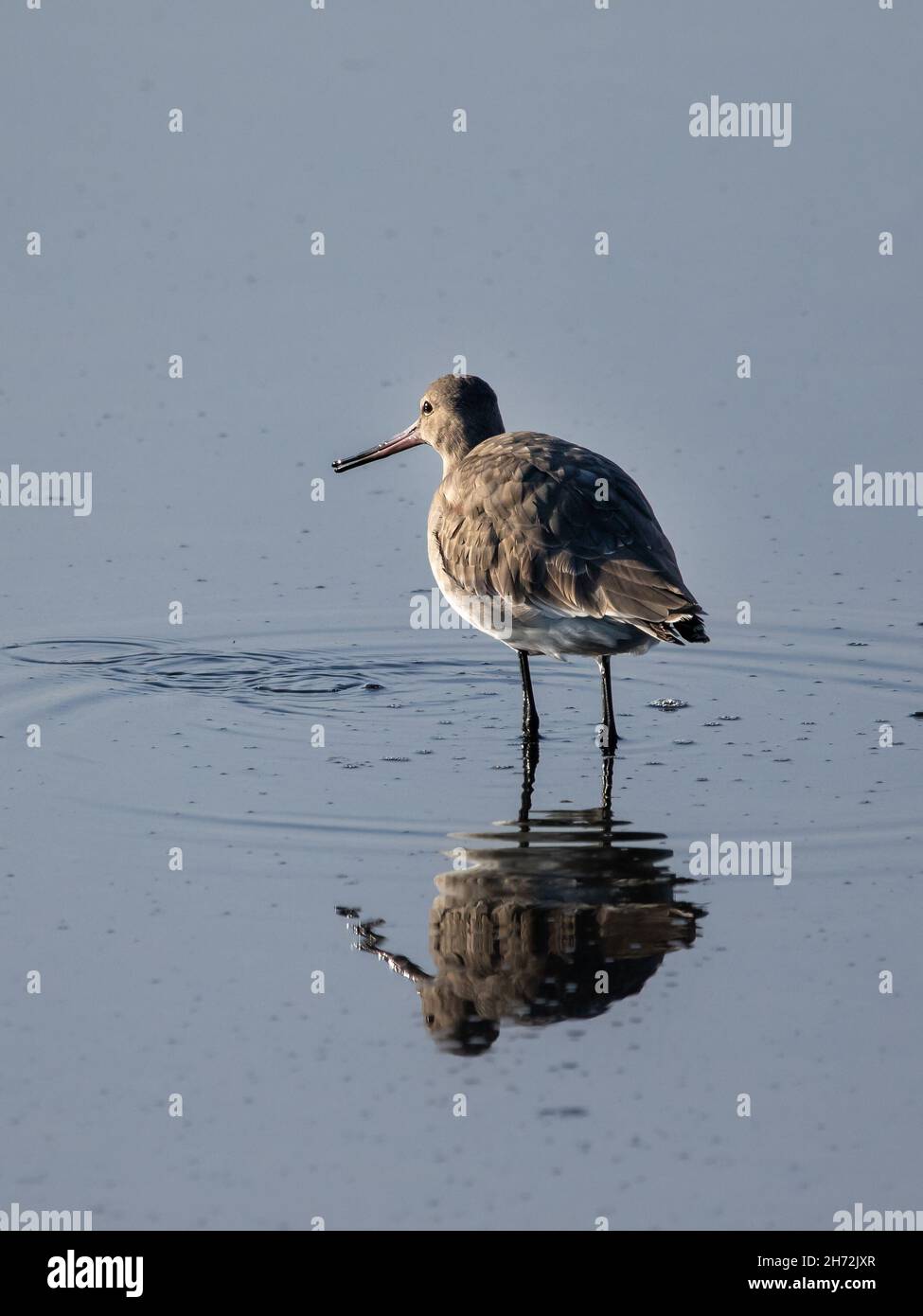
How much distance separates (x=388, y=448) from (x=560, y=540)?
7.90 feet

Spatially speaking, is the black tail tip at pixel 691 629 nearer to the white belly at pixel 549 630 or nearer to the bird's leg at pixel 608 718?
the white belly at pixel 549 630

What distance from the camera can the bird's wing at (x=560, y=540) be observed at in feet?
29.6

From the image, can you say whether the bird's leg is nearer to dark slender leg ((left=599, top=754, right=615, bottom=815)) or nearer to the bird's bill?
dark slender leg ((left=599, top=754, right=615, bottom=815))

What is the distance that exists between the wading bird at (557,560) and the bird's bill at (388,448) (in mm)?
1122

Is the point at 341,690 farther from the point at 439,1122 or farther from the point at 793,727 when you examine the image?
the point at 439,1122

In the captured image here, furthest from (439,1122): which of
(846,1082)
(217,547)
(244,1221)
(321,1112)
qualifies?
(217,547)

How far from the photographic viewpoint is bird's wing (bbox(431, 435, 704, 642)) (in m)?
9.02

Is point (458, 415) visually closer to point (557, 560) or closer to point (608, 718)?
point (557, 560)

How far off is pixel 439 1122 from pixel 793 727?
4.16 m

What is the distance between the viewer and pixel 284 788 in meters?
8.68

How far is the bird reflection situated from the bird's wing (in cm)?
105

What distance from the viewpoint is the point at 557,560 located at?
9.26 metres

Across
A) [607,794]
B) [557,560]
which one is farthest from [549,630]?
[607,794]

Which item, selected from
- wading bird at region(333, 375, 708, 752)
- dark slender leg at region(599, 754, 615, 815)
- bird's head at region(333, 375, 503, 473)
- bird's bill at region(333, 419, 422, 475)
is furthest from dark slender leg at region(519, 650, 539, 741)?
bird's bill at region(333, 419, 422, 475)
